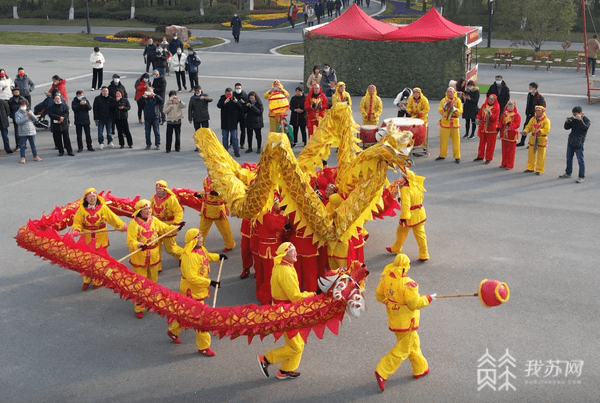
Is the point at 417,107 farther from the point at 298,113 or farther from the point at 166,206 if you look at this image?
the point at 166,206

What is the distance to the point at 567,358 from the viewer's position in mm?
8055

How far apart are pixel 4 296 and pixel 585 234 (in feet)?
30.6

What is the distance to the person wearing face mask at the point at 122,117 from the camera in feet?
54.7

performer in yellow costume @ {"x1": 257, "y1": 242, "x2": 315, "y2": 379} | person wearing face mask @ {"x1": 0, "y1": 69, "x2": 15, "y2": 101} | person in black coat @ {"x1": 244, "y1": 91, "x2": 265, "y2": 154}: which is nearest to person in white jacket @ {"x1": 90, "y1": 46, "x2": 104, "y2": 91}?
person wearing face mask @ {"x1": 0, "y1": 69, "x2": 15, "y2": 101}

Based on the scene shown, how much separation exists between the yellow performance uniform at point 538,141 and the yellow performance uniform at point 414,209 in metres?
5.20

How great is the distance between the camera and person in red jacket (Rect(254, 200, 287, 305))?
9.20 metres

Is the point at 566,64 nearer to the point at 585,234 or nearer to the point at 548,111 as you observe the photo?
the point at 548,111

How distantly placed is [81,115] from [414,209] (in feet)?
30.8

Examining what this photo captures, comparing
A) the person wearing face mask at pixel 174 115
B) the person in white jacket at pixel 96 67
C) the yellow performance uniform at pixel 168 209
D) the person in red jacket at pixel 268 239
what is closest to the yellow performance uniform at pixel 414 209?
the person in red jacket at pixel 268 239

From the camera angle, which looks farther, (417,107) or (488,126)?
(417,107)

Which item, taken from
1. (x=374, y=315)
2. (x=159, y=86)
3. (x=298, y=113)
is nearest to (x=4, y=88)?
(x=159, y=86)

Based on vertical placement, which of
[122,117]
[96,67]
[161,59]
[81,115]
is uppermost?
[161,59]

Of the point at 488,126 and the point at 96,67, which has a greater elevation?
the point at 96,67

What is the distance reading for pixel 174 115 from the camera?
16.3 meters
